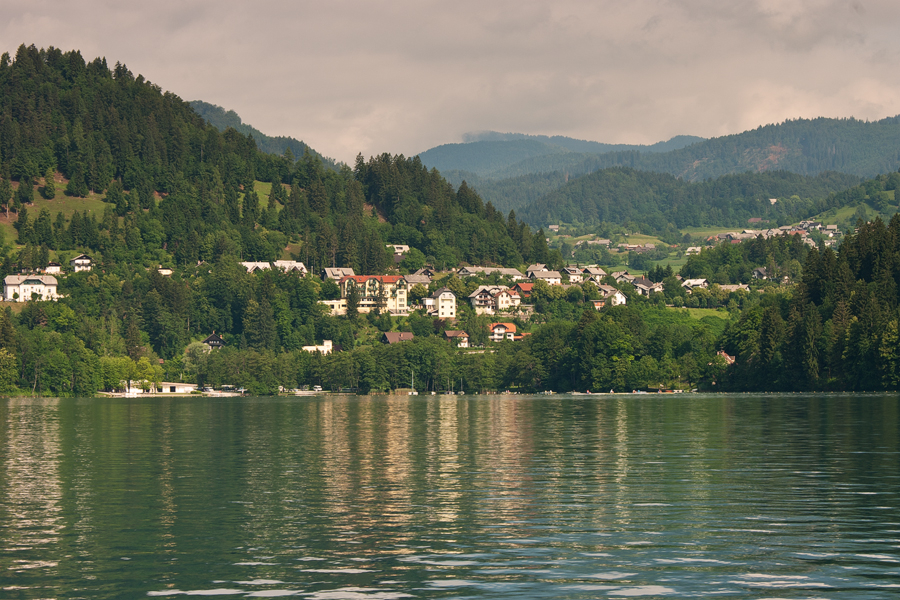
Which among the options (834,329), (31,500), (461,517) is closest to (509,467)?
(461,517)

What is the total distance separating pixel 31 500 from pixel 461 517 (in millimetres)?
18048

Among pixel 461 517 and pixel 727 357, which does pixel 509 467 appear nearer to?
pixel 461 517

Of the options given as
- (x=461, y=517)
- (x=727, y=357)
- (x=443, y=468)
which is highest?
(x=727, y=357)

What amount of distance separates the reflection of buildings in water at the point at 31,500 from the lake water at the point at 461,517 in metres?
0.15

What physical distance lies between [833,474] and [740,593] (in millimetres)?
24361

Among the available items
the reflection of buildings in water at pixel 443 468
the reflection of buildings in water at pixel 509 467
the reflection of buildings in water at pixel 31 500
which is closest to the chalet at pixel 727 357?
the reflection of buildings in water at pixel 509 467

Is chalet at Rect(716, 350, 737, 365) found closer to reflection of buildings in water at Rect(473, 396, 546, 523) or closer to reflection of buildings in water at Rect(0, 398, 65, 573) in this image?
reflection of buildings in water at Rect(473, 396, 546, 523)

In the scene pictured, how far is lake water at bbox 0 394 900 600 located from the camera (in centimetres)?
2552

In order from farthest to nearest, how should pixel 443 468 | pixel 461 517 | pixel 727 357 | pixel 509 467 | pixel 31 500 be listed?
pixel 727 357
pixel 443 468
pixel 509 467
pixel 31 500
pixel 461 517

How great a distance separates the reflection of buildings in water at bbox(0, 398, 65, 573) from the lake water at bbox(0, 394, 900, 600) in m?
0.15

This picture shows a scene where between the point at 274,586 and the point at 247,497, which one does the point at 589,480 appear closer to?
the point at 247,497

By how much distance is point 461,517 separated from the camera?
116ft

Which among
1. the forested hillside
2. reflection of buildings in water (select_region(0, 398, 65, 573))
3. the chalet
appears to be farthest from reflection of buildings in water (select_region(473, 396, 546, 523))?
the chalet

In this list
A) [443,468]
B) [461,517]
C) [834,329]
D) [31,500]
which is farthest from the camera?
[834,329]
